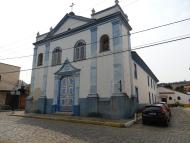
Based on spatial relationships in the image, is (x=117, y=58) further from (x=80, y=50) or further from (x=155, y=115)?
(x=155, y=115)

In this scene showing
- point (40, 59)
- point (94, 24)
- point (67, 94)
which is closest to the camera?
point (94, 24)

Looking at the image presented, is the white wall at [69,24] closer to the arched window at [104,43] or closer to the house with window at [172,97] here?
the arched window at [104,43]

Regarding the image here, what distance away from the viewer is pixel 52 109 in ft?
56.4

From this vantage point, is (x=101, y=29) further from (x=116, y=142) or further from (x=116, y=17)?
(x=116, y=142)

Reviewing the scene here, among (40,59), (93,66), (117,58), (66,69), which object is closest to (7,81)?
(40,59)

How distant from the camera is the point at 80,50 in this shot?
16.9m

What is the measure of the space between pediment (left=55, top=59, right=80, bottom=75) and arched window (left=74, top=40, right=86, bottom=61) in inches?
37.7

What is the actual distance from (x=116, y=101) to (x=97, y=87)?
7.41 ft

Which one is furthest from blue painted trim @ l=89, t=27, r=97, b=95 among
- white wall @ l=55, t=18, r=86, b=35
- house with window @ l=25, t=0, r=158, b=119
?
white wall @ l=55, t=18, r=86, b=35

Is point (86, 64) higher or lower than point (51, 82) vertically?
higher

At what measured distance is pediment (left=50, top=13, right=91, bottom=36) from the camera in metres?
17.7

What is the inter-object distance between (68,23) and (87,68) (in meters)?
6.42

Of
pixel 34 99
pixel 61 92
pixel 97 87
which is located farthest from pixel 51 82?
pixel 97 87

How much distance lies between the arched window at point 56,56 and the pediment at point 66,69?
114 cm
